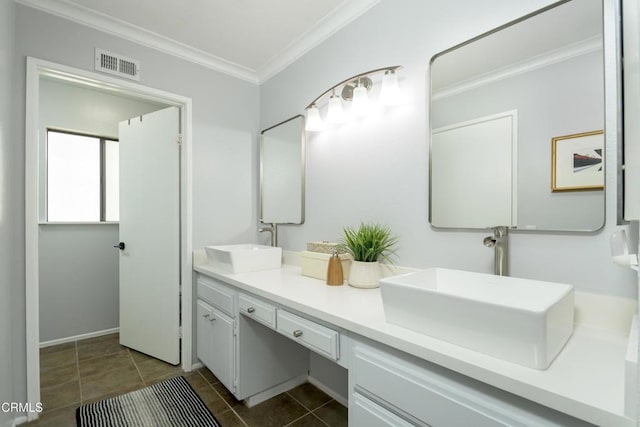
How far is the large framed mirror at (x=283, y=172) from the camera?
7.48 feet

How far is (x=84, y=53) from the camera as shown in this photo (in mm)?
1930

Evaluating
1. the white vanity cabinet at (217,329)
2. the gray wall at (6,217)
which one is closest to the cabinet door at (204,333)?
the white vanity cabinet at (217,329)

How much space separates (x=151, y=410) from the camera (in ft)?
6.05

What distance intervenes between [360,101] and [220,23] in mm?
1098

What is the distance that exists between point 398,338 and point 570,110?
985mm

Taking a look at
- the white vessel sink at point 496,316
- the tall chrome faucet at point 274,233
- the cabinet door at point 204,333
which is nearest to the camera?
the white vessel sink at point 496,316

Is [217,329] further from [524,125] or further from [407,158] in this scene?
[524,125]

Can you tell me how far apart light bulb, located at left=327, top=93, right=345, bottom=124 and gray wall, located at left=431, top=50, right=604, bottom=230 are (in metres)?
0.83

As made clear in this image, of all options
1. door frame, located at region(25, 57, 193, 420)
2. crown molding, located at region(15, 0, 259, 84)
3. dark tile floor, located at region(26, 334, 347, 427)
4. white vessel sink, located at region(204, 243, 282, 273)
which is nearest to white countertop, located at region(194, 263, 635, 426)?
white vessel sink, located at region(204, 243, 282, 273)

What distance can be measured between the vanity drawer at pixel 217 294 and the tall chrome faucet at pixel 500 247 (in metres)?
1.39

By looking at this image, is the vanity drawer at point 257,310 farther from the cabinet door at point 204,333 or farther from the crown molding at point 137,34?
the crown molding at point 137,34

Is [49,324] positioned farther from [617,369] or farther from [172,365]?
[617,369]

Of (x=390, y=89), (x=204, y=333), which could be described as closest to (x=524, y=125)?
(x=390, y=89)

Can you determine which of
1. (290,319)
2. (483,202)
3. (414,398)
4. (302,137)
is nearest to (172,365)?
(290,319)
